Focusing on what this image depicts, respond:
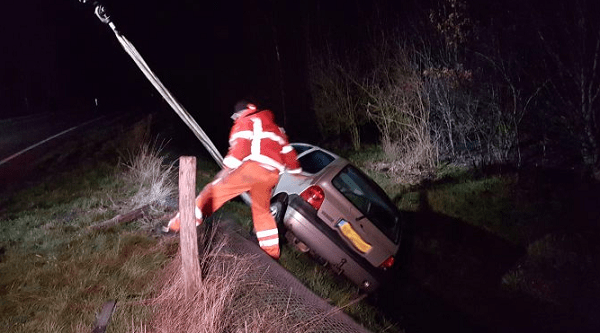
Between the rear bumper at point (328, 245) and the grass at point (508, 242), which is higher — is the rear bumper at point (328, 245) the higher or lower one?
the higher one

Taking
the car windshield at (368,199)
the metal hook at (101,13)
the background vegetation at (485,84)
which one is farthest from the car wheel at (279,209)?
the background vegetation at (485,84)

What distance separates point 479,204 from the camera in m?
9.02

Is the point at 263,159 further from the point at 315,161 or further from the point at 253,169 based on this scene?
the point at 315,161

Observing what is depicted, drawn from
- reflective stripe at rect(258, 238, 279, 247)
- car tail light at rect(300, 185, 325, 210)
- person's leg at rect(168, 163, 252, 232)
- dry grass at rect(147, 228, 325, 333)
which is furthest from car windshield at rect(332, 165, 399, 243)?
dry grass at rect(147, 228, 325, 333)

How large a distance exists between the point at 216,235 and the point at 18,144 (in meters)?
12.0

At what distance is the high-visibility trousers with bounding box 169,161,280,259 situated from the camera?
16.1 feet

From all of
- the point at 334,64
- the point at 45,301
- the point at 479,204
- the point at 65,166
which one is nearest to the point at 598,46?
the point at 479,204

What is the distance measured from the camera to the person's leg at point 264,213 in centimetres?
498

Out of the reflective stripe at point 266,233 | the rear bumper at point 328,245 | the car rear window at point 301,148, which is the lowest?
the rear bumper at point 328,245

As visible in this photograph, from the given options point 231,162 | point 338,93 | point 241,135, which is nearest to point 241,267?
point 231,162

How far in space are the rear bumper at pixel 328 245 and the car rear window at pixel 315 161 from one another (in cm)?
85

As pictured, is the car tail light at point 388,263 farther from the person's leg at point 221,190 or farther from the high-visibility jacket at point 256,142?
the person's leg at point 221,190

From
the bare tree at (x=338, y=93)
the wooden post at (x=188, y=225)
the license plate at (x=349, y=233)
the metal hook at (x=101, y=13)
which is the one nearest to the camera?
the wooden post at (x=188, y=225)

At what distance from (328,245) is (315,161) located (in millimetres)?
1435
